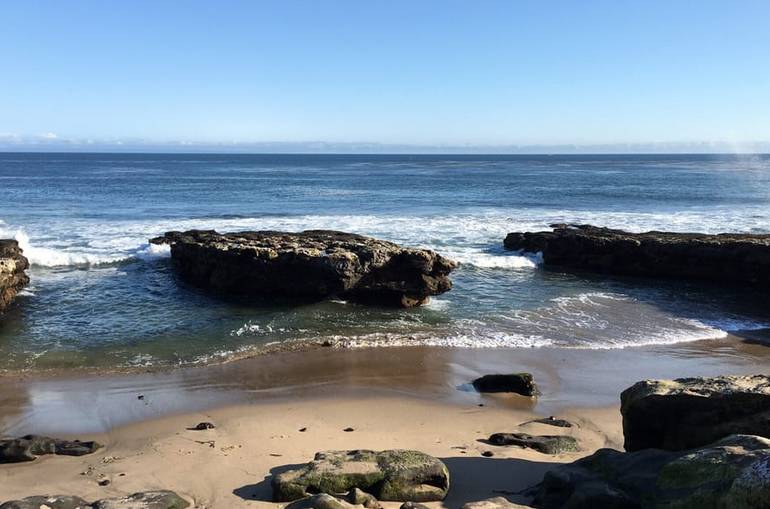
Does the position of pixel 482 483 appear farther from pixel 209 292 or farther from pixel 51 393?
pixel 209 292

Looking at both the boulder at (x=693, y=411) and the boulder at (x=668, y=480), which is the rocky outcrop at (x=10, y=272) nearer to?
the boulder at (x=668, y=480)

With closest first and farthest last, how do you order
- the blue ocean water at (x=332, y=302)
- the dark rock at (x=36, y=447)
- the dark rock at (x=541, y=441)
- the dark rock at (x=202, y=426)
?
the dark rock at (x=36, y=447) < the dark rock at (x=541, y=441) < the dark rock at (x=202, y=426) < the blue ocean water at (x=332, y=302)

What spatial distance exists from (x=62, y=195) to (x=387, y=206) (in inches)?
1057

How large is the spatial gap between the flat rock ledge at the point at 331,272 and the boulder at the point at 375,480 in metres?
11.1

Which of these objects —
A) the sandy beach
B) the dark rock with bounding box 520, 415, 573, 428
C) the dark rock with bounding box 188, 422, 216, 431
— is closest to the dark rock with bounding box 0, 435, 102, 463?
the sandy beach

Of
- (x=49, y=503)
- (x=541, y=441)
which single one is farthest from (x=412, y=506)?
(x=49, y=503)

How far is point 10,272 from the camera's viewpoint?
18.2 metres

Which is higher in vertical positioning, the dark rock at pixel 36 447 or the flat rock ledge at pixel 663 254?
the flat rock ledge at pixel 663 254

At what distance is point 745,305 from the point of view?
20047 mm

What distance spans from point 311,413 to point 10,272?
1238 centimetres

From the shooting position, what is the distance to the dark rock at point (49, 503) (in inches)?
279

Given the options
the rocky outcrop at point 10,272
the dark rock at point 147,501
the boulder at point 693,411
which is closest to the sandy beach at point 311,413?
the dark rock at point 147,501

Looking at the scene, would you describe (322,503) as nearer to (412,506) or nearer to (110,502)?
(412,506)

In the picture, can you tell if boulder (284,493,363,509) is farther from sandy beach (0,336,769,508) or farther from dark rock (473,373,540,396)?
dark rock (473,373,540,396)
